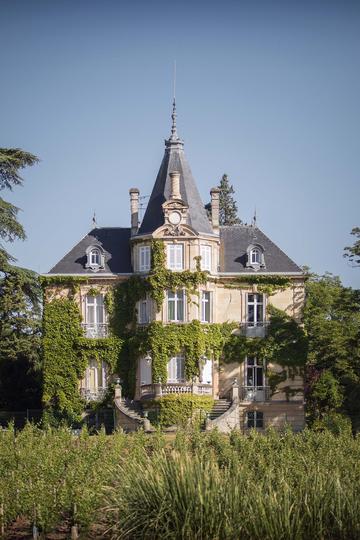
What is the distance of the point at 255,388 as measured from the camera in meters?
52.6

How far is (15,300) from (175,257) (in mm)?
7527

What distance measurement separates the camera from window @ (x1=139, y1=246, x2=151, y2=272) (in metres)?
52.4

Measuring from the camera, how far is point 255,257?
176ft

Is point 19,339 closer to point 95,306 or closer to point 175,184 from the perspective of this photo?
point 95,306

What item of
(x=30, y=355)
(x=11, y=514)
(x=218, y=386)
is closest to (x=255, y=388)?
(x=218, y=386)

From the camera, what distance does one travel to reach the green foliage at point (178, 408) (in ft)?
164

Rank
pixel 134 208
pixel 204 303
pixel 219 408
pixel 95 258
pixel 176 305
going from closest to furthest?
pixel 219 408, pixel 176 305, pixel 204 303, pixel 95 258, pixel 134 208

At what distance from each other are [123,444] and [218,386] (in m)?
15.0

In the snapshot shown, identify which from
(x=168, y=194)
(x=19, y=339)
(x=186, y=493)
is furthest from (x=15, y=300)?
(x=186, y=493)

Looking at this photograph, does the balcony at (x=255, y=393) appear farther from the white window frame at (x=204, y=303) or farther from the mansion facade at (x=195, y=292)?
the white window frame at (x=204, y=303)

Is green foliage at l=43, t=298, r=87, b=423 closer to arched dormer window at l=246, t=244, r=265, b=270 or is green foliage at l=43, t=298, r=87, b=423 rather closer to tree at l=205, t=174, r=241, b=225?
arched dormer window at l=246, t=244, r=265, b=270

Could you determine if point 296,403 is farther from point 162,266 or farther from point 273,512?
point 273,512

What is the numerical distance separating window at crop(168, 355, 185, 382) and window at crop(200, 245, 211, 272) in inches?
160

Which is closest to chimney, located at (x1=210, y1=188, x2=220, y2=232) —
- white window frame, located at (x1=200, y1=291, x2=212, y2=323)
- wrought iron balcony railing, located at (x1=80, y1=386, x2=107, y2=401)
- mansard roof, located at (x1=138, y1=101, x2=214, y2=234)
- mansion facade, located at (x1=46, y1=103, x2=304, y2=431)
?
mansion facade, located at (x1=46, y1=103, x2=304, y2=431)
